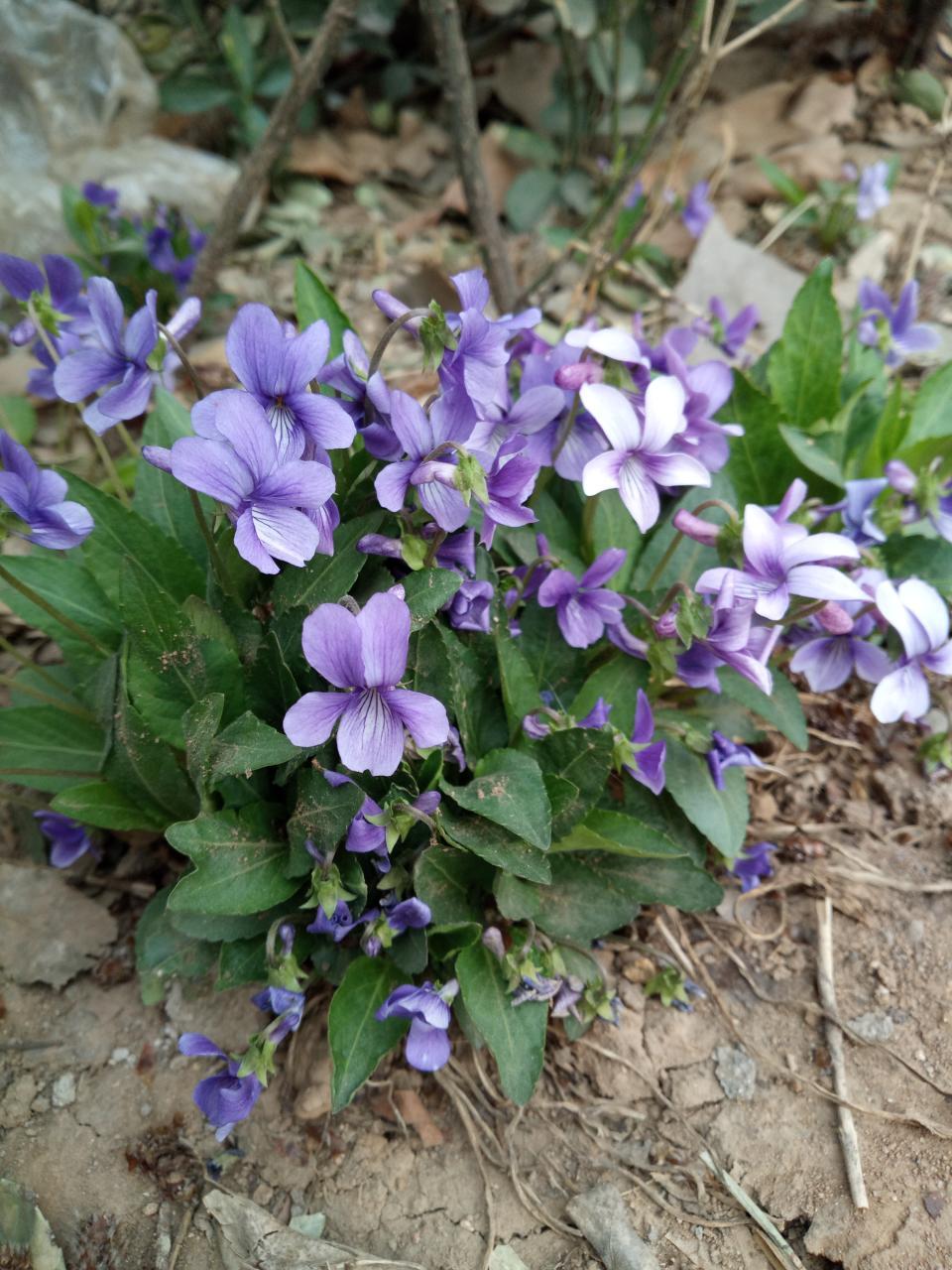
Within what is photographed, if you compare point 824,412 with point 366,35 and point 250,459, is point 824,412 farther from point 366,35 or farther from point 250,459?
point 366,35

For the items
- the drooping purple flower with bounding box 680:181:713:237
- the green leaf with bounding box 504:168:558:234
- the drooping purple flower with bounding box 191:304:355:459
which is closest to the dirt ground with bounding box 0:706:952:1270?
the drooping purple flower with bounding box 191:304:355:459

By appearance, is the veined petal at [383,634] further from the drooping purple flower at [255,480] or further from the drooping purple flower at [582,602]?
the drooping purple flower at [582,602]

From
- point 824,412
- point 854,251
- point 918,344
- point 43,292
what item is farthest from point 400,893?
point 854,251

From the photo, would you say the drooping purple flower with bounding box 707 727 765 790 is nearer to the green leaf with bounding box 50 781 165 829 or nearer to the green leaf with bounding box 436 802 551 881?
the green leaf with bounding box 436 802 551 881

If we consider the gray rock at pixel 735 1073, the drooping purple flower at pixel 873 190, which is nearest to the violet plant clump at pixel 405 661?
the gray rock at pixel 735 1073

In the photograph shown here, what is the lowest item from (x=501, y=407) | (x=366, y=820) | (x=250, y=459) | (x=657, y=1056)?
(x=657, y=1056)

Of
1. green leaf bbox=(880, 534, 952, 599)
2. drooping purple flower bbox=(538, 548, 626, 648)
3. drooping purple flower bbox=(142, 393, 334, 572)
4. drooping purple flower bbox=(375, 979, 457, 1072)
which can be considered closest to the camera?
drooping purple flower bbox=(142, 393, 334, 572)
